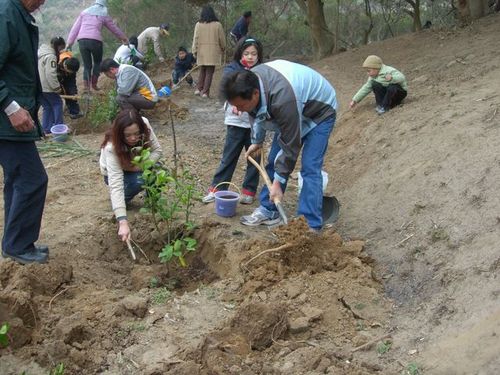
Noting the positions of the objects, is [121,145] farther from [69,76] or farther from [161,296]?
[69,76]

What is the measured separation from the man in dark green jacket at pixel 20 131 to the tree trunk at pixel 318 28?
903cm

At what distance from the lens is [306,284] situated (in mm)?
3459

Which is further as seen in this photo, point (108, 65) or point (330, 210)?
point (108, 65)

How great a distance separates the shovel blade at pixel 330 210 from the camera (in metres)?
4.47

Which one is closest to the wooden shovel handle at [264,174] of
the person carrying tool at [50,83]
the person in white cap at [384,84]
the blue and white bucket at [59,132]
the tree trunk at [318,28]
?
the person in white cap at [384,84]

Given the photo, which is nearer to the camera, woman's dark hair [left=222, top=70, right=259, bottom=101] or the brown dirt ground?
the brown dirt ground

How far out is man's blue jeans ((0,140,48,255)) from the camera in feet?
11.9

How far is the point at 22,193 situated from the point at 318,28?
948 centimetres

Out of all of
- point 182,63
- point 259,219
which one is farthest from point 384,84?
point 182,63

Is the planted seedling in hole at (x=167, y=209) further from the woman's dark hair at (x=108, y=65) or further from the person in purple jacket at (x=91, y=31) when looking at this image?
the person in purple jacket at (x=91, y=31)

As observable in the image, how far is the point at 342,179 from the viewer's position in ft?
18.0

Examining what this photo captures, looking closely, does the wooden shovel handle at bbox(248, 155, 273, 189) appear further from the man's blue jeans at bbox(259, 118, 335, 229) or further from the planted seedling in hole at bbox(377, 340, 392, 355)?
the planted seedling in hole at bbox(377, 340, 392, 355)

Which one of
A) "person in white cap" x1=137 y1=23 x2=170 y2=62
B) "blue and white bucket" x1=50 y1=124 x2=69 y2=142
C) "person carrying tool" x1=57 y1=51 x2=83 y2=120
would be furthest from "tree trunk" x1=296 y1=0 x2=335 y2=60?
"blue and white bucket" x1=50 y1=124 x2=69 y2=142

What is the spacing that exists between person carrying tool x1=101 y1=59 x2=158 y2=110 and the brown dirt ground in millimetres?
1762
